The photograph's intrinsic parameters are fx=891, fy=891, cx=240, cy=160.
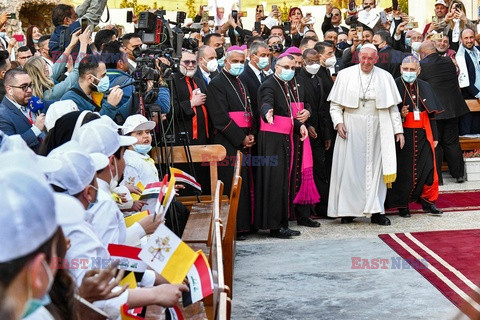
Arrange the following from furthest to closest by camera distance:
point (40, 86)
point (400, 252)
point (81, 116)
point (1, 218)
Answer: point (400, 252), point (40, 86), point (81, 116), point (1, 218)

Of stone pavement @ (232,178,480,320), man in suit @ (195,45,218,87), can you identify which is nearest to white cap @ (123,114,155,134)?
stone pavement @ (232,178,480,320)

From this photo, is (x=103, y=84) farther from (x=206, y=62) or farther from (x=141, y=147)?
(x=206, y=62)

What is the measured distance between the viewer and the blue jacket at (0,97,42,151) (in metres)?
7.01

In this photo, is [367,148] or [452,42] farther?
[452,42]

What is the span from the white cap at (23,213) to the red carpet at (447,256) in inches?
202

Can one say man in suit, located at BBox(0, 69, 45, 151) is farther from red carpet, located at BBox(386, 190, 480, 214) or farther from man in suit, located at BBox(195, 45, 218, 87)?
red carpet, located at BBox(386, 190, 480, 214)

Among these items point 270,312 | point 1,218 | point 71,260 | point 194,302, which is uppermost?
point 1,218

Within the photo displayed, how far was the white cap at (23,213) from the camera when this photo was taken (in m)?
1.75

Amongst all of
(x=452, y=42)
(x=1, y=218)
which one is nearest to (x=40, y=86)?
(x=1, y=218)

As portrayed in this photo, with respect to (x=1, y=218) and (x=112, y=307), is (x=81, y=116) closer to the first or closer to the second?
(x=112, y=307)

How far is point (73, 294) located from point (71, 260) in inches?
33.7

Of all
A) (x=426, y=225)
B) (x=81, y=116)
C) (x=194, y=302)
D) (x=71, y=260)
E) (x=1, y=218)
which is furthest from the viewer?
(x=426, y=225)

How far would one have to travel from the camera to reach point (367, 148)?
33.3ft

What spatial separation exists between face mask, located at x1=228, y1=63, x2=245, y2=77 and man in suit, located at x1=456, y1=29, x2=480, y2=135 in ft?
16.0
